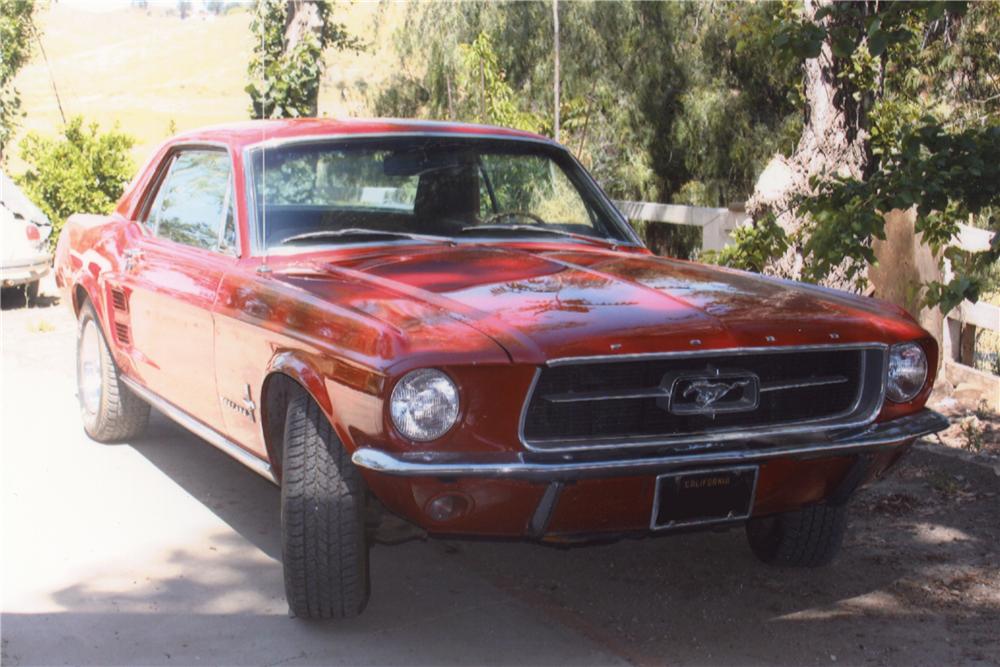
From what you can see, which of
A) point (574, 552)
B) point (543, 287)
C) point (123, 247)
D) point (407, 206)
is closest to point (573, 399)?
point (543, 287)

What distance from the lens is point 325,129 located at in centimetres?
556

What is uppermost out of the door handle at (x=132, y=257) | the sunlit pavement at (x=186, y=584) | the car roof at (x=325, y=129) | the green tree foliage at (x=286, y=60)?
the green tree foliage at (x=286, y=60)

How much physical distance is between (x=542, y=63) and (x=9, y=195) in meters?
7.71

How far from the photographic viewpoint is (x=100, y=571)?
16.5 feet

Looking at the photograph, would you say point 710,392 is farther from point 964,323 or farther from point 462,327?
point 964,323

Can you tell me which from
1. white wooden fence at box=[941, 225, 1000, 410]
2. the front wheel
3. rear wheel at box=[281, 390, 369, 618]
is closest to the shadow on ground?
rear wheel at box=[281, 390, 369, 618]

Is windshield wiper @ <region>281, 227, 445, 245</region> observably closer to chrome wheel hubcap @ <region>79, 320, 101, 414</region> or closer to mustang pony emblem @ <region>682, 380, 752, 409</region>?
mustang pony emblem @ <region>682, 380, 752, 409</region>

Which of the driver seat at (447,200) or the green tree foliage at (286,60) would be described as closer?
the driver seat at (447,200)

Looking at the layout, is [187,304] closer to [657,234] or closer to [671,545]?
[671,545]

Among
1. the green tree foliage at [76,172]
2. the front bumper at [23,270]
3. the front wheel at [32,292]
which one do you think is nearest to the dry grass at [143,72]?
the green tree foliage at [76,172]

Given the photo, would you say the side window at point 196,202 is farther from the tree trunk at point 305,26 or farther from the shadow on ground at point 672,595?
the tree trunk at point 305,26

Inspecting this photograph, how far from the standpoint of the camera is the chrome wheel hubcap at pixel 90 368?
22.9 feet

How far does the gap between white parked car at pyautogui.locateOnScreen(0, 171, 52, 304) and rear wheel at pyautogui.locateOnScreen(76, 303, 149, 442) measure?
5.76 meters

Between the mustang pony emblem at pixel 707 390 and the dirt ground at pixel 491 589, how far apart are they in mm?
809
